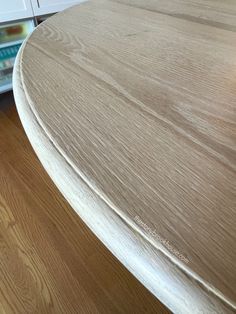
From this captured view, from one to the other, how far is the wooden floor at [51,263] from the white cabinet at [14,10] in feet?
2.10

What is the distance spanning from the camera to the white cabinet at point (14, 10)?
1.09 metres

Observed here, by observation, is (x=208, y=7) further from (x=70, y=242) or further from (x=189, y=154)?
(x=70, y=242)

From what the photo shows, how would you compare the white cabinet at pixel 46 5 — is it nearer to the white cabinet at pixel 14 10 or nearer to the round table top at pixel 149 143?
the white cabinet at pixel 14 10

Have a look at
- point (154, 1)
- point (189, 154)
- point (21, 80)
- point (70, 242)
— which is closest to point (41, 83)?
point (21, 80)

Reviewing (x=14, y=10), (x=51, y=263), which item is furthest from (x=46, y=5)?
(x=51, y=263)

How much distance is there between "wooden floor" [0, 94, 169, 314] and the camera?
676mm

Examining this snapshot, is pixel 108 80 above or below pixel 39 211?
above

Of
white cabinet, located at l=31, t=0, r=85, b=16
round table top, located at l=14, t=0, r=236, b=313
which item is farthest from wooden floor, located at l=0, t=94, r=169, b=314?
white cabinet, located at l=31, t=0, r=85, b=16

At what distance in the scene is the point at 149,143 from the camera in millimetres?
199

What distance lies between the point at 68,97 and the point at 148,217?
14 centimetres

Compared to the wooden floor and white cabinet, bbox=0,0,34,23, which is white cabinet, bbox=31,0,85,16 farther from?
the wooden floor

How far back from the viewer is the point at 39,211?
0.88 m

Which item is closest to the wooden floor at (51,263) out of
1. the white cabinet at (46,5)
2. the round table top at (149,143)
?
the round table top at (149,143)

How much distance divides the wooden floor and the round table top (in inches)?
23.0
